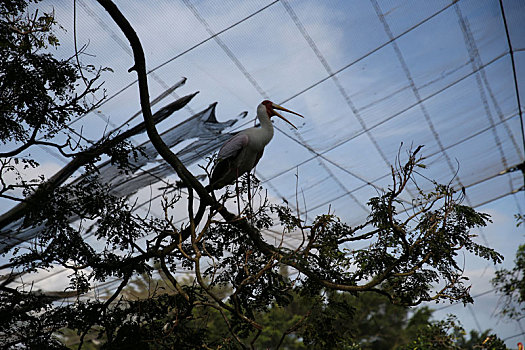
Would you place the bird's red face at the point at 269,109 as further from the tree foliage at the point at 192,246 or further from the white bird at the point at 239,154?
the tree foliage at the point at 192,246

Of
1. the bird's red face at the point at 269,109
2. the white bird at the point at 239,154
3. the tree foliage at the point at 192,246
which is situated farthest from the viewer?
the bird's red face at the point at 269,109

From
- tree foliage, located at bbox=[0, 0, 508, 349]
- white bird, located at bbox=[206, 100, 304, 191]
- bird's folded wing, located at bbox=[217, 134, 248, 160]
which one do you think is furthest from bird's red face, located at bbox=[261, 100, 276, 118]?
tree foliage, located at bbox=[0, 0, 508, 349]

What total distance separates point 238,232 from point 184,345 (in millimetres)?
757

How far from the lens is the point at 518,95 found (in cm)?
621

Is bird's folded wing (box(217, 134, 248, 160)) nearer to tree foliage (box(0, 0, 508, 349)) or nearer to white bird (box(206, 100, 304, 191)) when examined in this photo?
white bird (box(206, 100, 304, 191))

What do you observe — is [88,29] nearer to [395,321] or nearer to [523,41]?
[523,41]

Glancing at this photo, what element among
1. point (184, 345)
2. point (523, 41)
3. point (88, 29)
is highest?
point (523, 41)

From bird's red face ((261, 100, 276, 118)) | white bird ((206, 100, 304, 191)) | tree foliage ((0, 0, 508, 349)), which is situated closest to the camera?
tree foliage ((0, 0, 508, 349))

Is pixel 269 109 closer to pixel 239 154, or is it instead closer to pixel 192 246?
pixel 239 154

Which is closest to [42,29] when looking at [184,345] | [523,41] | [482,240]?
[184,345]

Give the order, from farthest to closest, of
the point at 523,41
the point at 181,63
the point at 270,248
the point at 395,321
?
the point at 395,321, the point at 523,41, the point at 181,63, the point at 270,248

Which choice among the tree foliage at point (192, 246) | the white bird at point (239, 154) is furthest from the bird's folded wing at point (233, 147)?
the tree foliage at point (192, 246)

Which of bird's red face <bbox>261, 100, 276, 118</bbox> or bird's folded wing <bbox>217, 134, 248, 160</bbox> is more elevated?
bird's red face <bbox>261, 100, 276, 118</bbox>

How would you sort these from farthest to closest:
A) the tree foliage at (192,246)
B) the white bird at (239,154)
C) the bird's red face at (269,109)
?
1. the bird's red face at (269,109)
2. the white bird at (239,154)
3. the tree foliage at (192,246)
